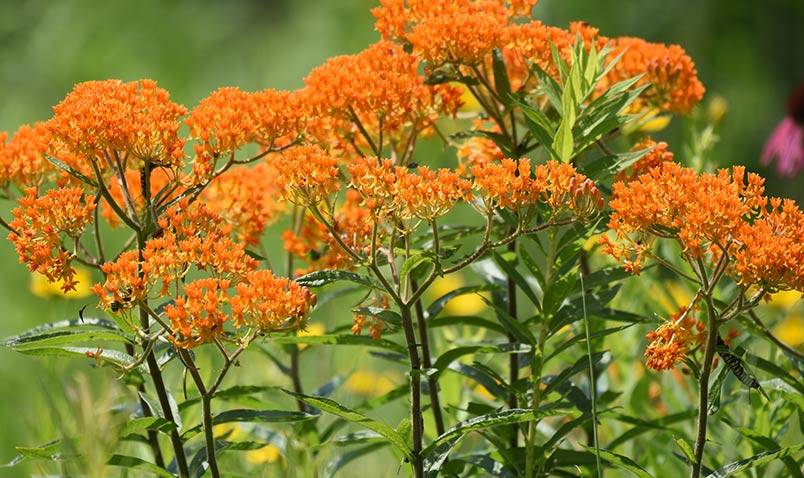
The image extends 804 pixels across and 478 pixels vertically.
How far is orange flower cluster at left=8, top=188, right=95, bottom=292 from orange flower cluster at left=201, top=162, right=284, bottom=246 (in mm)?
463

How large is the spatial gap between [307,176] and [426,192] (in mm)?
224

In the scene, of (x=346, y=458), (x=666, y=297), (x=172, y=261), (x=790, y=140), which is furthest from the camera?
(x=790, y=140)

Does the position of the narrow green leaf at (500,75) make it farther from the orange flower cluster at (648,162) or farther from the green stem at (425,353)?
the green stem at (425,353)

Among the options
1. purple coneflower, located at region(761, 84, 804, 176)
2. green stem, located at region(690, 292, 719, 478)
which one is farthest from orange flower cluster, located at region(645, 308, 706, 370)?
purple coneflower, located at region(761, 84, 804, 176)

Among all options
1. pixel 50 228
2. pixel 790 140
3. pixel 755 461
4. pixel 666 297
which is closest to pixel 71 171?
pixel 50 228

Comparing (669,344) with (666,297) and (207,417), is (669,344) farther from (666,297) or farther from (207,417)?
(666,297)

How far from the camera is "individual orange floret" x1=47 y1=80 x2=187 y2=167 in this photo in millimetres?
1979

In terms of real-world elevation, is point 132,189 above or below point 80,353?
above

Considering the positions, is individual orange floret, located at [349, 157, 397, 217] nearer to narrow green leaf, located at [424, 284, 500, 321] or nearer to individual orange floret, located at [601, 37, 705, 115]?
narrow green leaf, located at [424, 284, 500, 321]

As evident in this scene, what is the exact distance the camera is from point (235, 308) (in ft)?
6.03

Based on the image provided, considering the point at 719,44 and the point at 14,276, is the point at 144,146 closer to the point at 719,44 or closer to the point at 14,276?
the point at 14,276

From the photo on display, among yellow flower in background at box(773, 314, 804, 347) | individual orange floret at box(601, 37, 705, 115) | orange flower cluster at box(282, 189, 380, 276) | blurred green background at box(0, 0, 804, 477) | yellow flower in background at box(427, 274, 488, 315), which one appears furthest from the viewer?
blurred green background at box(0, 0, 804, 477)

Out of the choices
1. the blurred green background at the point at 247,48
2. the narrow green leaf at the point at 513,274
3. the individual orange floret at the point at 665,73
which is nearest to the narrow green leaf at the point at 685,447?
the narrow green leaf at the point at 513,274

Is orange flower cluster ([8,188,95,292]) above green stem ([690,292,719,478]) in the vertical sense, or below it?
above
